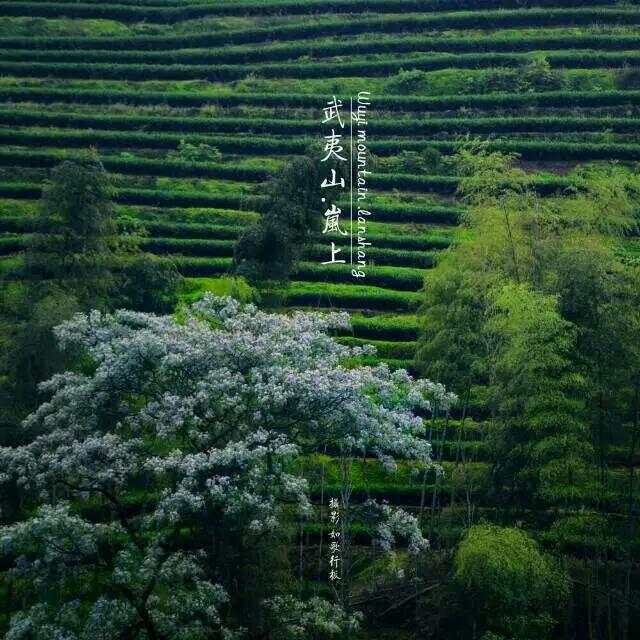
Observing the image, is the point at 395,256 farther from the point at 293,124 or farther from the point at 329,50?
the point at 329,50

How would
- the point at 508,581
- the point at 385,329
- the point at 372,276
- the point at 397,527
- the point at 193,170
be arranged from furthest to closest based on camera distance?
the point at 193,170 → the point at 372,276 → the point at 385,329 → the point at 508,581 → the point at 397,527

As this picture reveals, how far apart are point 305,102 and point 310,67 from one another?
4.33m

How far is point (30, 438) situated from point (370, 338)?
14.6 metres

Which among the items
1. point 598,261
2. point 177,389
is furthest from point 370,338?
point 177,389

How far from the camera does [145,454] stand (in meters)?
19.5

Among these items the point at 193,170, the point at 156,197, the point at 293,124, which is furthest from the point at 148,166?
the point at 293,124

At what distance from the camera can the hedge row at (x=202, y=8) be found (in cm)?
6519

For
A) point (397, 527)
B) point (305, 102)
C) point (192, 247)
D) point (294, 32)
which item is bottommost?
point (397, 527)

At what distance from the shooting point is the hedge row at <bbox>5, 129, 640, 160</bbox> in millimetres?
48688

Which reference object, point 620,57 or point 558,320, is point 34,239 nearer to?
point 558,320

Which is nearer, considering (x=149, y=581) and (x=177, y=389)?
(x=149, y=581)

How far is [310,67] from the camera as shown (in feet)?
193

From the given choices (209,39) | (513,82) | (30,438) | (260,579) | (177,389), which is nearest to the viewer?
(177,389)

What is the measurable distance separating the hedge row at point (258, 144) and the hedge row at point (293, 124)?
125cm
